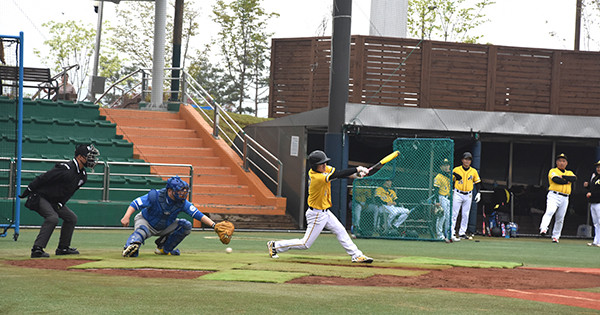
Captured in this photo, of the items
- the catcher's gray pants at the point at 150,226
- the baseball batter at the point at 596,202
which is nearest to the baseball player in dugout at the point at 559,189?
the baseball batter at the point at 596,202

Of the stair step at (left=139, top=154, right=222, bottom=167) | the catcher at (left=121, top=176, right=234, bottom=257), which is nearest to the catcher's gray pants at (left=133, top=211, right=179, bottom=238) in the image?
the catcher at (left=121, top=176, right=234, bottom=257)

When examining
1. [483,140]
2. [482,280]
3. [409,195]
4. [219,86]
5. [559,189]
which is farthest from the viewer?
[219,86]

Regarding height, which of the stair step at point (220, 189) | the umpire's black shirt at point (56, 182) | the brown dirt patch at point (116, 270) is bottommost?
the brown dirt patch at point (116, 270)

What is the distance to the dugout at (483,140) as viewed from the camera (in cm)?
2217

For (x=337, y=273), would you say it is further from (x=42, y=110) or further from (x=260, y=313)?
(x=42, y=110)

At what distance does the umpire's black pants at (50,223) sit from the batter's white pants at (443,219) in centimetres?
998

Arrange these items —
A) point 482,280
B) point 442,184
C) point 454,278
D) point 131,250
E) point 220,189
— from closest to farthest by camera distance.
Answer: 1. point 482,280
2. point 454,278
3. point 131,250
4. point 442,184
5. point 220,189

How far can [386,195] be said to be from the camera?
19.8 m

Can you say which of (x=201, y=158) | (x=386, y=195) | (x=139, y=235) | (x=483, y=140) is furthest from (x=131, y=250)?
(x=483, y=140)

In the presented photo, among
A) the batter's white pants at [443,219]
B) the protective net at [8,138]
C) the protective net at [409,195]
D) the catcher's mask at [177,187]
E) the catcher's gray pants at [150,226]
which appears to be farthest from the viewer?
the protective net at [409,195]

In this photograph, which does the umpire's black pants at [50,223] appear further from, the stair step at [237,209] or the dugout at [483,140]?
the dugout at [483,140]

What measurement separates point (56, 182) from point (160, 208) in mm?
Answer: 1563

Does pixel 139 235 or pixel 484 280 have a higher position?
pixel 139 235

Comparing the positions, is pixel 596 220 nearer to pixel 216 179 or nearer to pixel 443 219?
pixel 443 219
